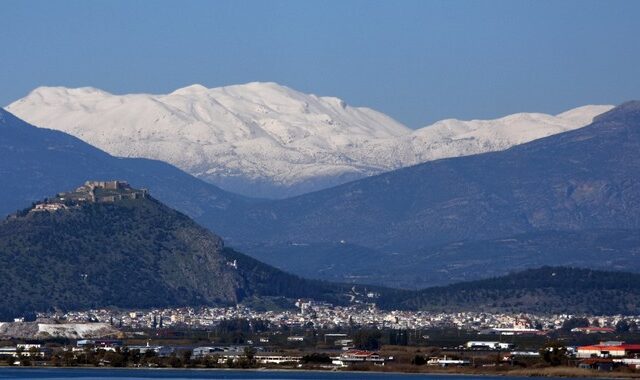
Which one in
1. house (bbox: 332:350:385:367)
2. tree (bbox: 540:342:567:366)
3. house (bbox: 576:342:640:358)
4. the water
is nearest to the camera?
the water

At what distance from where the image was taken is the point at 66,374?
16025 centimetres

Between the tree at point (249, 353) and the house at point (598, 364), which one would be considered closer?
the house at point (598, 364)

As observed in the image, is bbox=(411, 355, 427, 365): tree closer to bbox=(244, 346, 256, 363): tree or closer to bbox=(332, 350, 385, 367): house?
bbox=(332, 350, 385, 367): house

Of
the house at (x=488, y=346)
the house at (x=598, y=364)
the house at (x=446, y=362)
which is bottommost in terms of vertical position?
the house at (x=598, y=364)

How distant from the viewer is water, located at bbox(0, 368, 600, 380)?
15312 cm

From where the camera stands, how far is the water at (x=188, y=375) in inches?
6029

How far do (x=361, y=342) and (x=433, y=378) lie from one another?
42.5m

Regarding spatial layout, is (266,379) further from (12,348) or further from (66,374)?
(12,348)

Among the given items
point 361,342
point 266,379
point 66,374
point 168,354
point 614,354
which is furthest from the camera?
point 361,342

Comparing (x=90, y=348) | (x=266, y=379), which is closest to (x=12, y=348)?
(x=90, y=348)

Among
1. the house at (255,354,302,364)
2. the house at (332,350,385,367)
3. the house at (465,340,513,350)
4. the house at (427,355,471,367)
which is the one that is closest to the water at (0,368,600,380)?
the house at (255,354,302,364)

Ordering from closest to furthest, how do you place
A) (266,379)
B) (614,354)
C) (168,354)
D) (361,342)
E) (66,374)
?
(266,379)
(66,374)
(614,354)
(168,354)
(361,342)

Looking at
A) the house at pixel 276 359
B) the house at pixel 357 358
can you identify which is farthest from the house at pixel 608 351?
the house at pixel 276 359

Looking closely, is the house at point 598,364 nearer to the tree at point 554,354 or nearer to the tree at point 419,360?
the tree at point 554,354
